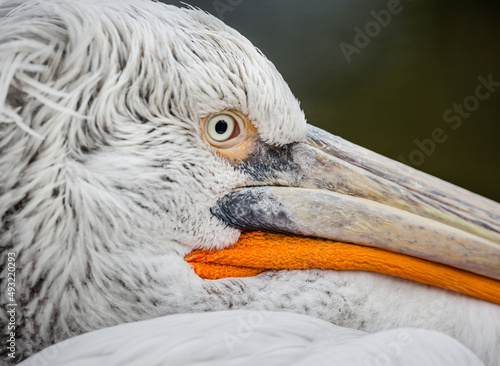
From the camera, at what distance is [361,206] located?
2.92 ft

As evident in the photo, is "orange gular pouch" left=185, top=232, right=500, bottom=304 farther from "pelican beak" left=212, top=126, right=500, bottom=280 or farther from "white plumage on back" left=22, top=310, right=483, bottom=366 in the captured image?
"white plumage on back" left=22, top=310, right=483, bottom=366

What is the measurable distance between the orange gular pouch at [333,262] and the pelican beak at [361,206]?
17 millimetres

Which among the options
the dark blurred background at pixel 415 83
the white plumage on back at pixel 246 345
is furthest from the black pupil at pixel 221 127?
the dark blurred background at pixel 415 83

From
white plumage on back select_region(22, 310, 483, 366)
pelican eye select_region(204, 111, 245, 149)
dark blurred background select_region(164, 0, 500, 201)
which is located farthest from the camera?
dark blurred background select_region(164, 0, 500, 201)

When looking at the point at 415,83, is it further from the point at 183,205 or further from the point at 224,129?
the point at 183,205

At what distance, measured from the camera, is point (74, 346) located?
0.70m

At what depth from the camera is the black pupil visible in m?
0.86

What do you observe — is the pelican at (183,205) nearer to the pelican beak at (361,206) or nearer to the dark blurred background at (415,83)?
the pelican beak at (361,206)

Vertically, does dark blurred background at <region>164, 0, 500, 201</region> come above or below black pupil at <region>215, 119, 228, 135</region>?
above

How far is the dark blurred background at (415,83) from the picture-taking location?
1.63 meters

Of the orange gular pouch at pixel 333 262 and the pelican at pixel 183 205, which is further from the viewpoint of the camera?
the orange gular pouch at pixel 333 262

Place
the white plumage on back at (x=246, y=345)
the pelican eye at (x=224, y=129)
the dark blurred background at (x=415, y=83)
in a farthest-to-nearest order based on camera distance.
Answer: the dark blurred background at (x=415, y=83)
the pelican eye at (x=224, y=129)
the white plumage on back at (x=246, y=345)

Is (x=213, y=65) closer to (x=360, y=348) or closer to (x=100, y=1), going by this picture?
(x=100, y=1)

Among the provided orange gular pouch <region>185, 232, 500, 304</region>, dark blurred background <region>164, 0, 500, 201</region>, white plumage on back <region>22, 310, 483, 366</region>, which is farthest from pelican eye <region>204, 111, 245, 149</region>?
dark blurred background <region>164, 0, 500, 201</region>
